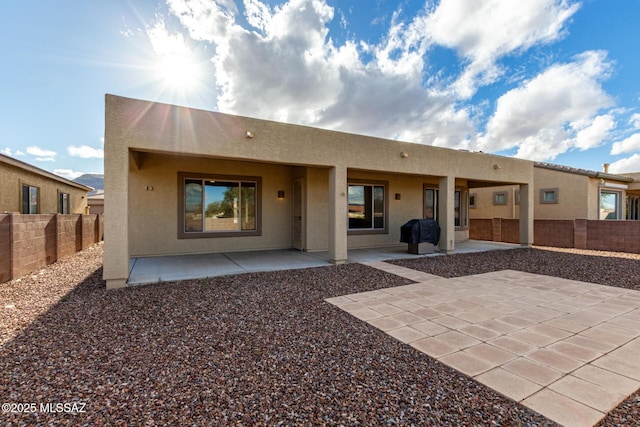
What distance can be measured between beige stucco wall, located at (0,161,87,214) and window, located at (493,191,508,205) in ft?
77.8

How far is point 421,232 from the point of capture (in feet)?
33.0

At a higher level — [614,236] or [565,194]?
[565,194]

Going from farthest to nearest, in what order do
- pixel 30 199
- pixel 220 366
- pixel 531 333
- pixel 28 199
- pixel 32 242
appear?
pixel 30 199 < pixel 28 199 < pixel 32 242 < pixel 531 333 < pixel 220 366

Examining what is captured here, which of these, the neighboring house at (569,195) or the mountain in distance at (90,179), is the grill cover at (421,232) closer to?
the neighboring house at (569,195)

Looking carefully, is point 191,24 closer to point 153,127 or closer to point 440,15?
point 153,127

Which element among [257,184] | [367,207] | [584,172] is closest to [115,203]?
[257,184]

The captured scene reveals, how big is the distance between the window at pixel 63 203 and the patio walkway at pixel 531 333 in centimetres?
1847

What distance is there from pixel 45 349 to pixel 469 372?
455cm

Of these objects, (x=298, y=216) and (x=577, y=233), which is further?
(x=577, y=233)

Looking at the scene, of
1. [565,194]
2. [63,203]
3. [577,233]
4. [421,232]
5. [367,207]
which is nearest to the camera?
[421,232]

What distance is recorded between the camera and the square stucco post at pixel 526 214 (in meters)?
12.1

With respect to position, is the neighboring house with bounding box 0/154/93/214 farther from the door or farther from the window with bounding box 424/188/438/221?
the window with bounding box 424/188/438/221

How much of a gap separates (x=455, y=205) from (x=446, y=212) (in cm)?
439

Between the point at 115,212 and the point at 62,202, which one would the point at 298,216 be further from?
the point at 62,202
